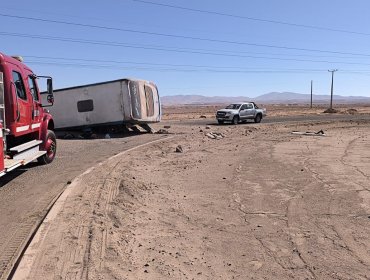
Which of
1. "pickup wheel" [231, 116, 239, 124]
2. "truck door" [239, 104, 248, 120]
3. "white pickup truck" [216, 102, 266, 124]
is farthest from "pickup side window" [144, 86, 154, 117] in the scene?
"truck door" [239, 104, 248, 120]

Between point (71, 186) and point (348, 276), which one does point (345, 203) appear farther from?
point (71, 186)

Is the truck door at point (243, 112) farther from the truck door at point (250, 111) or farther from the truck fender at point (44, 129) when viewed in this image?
the truck fender at point (44, 129)

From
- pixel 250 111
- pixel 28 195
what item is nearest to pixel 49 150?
pixel 28 195

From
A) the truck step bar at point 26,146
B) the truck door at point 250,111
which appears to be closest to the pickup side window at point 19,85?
the truck step bar at point 26,146

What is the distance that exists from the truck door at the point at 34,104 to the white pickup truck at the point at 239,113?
77.9ft

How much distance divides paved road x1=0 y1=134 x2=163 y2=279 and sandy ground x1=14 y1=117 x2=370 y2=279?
0.27 meters

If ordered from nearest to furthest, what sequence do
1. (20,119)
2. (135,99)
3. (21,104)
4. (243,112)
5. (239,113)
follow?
(20,119) → (21,104) → (135,99) → (239,113) → (243,112)

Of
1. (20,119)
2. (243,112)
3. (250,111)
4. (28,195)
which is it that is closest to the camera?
(28,195)

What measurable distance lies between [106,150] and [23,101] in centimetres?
628

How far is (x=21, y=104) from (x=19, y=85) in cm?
54

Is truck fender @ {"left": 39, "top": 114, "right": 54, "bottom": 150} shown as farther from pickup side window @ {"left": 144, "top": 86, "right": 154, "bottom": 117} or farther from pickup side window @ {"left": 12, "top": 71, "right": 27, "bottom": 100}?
pickup side window @ {"left": 144, "top": 86, "right": 154, "bottom": 117}

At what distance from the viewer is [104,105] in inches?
926

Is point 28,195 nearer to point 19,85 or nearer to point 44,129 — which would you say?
point 19,85

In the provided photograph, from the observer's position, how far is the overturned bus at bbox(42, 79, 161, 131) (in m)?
23.1
